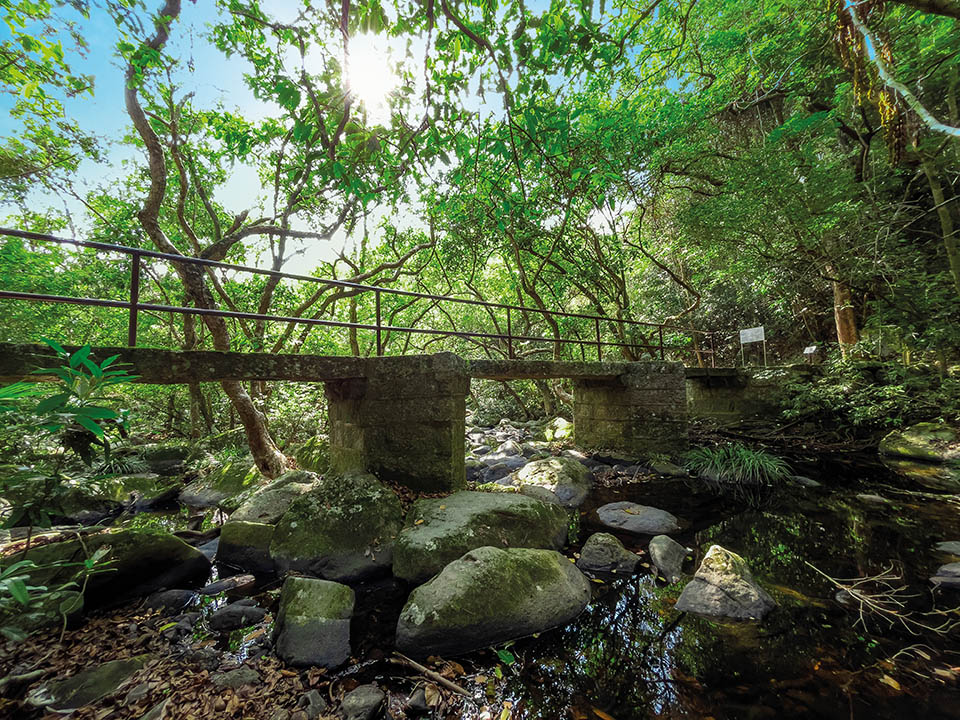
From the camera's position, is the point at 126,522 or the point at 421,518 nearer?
the point at 421,518

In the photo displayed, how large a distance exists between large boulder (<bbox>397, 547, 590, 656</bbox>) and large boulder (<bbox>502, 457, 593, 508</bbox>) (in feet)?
9.02

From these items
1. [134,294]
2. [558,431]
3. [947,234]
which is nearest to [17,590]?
[134,294]

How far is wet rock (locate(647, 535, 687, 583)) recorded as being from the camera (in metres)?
3.81

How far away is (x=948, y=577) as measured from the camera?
11.4 feet

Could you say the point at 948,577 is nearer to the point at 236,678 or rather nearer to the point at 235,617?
the point at 236,678

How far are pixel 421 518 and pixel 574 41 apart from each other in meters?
4.47

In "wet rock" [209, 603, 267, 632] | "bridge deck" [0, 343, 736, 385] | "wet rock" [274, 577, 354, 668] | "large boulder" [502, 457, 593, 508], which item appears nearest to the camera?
"wet rock" [274, 577, 354, 668]

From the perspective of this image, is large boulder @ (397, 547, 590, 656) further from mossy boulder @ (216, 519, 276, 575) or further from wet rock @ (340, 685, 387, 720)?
mossy boulder @ (216, 519, 276, 575)

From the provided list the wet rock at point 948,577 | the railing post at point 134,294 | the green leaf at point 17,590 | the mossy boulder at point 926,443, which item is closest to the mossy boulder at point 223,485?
the railing post at point 134,294

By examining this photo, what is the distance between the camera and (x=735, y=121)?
1234 centimetres

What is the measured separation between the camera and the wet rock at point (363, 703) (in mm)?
2266

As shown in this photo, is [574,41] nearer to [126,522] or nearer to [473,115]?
[473,115]

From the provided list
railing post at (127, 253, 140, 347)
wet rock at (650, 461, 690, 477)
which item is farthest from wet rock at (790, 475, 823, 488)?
railing post at (127, 253, 140, 347)

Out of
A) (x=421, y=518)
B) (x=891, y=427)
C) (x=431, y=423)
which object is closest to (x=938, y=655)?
(x=421, y=518)
